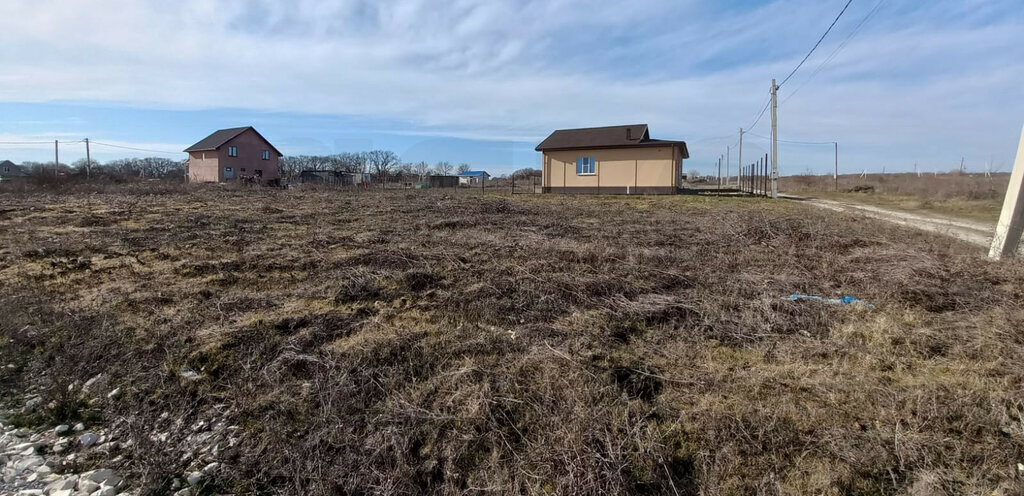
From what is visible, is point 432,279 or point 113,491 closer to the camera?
point 113,491

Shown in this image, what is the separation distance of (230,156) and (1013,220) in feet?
160

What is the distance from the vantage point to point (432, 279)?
16.3 ft

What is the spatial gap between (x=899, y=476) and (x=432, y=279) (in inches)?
157

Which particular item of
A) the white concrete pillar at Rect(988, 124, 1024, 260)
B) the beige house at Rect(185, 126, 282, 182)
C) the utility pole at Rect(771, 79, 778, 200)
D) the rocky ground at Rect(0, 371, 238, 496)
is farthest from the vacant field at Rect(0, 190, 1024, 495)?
the beige house at Rect(185, 126, 282, 182)

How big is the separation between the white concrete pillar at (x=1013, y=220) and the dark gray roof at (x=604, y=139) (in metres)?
16.8

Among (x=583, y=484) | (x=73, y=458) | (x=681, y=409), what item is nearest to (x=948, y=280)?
(x=681, y=409)

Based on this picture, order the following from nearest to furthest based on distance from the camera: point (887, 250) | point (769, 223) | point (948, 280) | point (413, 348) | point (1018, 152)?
point (413, 348)
point (948, 280)
point (887, 250)
point (1018, 152)
point (769, 223)

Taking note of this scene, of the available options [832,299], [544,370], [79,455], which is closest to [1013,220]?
[832,299]

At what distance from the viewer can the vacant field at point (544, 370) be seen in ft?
6.63

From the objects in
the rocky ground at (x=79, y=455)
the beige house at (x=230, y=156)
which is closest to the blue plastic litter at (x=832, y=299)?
the rocky ground at (x=79, y=455)

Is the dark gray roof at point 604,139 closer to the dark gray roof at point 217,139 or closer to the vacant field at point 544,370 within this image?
the vacant field at point 544,370

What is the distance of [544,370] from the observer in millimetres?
2754

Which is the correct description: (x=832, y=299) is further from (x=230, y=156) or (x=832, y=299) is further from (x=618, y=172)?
(x=230, y=156)

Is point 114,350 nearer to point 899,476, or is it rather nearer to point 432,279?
point 432,279
